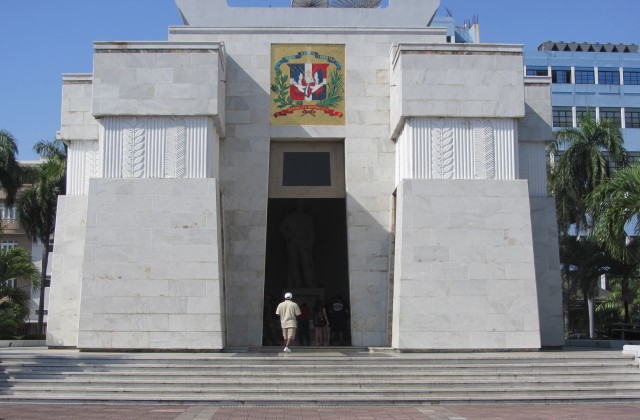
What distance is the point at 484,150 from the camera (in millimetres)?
19578

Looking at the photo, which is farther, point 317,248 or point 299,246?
point 317,248

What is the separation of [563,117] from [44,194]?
108 feet

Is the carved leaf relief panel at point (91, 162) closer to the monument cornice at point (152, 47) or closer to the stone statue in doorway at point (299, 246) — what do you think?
the monument cornice at point (152, 47)

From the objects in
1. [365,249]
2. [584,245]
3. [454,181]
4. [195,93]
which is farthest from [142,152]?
[584,245]

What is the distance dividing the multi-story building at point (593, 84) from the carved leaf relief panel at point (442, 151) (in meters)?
35.4

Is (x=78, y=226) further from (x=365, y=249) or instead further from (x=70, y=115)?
(x=365, y=249)

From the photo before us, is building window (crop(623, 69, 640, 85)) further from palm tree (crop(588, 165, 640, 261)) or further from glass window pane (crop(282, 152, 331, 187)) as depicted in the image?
glass window pane (crop(282, 152, 331, 187))

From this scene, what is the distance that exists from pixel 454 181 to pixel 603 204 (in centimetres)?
457

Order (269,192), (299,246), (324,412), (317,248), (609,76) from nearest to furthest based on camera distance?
(324,412) < (269,192) < (299,246) < (317,248) < (609,76)

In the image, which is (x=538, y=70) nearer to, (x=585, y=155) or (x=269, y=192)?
(x=585, y=155)

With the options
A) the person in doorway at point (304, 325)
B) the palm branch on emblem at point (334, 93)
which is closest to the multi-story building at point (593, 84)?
the palm branch on emblem at point (334, 93)

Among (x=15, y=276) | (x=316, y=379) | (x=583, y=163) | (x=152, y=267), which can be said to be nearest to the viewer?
(x=316, y=379)

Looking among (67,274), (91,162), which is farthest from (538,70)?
(67,274)

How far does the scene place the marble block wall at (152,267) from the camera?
18219 mm
